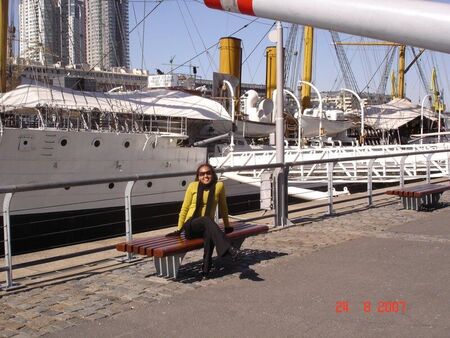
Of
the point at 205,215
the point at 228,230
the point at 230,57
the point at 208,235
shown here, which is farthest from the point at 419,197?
the point at 230,57

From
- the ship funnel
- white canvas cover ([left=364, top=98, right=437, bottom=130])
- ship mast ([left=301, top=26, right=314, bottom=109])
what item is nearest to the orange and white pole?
the ship funnel

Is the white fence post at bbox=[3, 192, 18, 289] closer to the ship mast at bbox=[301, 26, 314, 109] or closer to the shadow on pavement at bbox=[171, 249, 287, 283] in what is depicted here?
the shadow on pavement at bbox=[171, 249, 287, 283]

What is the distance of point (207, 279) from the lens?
6.16 m

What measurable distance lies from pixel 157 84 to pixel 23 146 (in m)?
16.3

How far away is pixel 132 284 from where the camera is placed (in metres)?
6.09

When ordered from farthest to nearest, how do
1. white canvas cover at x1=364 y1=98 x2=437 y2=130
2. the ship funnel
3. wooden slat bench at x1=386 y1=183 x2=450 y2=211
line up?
white canvas cover at x1=364 y1=98 x2=437 y2=130 < the ship funnel < wooden slat bench at x1=386 y1=183 x2=450 y2=211

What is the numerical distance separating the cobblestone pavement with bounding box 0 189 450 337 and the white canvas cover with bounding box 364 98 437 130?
1522 inches

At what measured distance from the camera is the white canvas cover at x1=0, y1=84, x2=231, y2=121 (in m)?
20.9

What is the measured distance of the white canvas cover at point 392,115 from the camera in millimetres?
46906

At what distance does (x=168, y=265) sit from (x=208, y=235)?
1.72ft

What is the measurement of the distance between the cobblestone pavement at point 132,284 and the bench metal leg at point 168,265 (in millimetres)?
112
